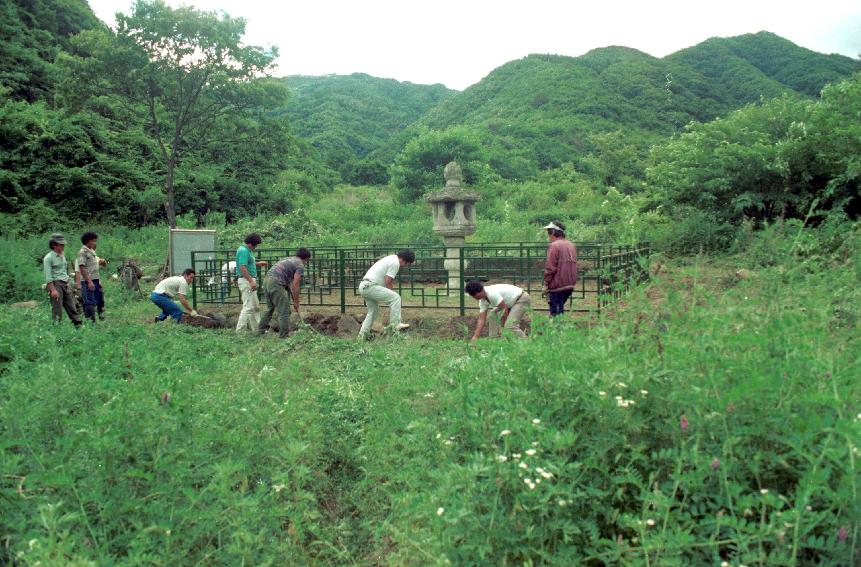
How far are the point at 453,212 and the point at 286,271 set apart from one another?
4839 millimetres

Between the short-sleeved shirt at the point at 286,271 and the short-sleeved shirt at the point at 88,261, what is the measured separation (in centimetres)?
296

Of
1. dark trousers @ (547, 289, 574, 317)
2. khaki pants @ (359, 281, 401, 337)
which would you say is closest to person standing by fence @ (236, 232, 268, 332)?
khaki pants @ (359, 281, 401, 337)

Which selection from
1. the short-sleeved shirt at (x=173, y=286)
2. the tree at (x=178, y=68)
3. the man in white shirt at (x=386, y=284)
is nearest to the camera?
the man in white shirt at (x=386, y=284)

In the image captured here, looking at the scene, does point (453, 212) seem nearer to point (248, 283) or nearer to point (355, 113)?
point (248, 283)

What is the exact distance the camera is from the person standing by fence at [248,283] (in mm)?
10375

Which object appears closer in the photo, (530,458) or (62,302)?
(530,458)

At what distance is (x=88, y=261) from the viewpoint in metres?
10.5

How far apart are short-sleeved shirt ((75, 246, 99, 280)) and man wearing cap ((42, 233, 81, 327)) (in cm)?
64

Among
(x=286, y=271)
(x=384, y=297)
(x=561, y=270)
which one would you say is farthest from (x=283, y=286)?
(x=561, y=270)

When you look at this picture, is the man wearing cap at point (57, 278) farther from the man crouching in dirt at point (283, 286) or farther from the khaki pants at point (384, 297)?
the khaki pants at point (384, 297)

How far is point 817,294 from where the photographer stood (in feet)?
11.8

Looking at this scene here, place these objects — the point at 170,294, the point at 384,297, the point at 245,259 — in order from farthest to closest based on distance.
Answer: the point at 170,294
the point at 245,259
the point at 384,297

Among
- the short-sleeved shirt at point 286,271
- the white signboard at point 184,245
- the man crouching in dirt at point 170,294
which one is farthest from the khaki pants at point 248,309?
the white signboard at point 184,245

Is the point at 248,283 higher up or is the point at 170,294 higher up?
the point at 248,283
